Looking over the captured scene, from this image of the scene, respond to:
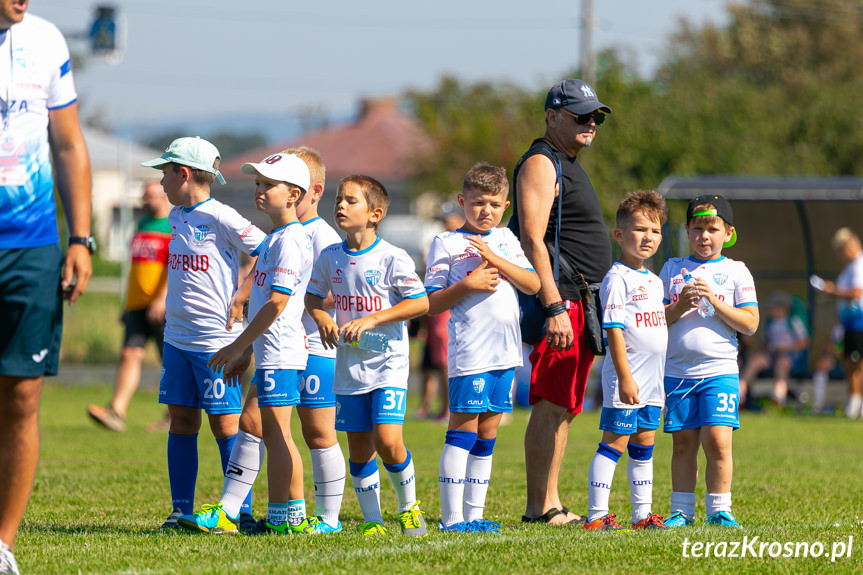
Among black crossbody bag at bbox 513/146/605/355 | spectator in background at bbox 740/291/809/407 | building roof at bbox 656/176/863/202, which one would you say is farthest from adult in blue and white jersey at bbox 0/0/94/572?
spectator in background at bbox 740/291/809/407

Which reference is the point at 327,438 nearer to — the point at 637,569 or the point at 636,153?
the point at 637,569

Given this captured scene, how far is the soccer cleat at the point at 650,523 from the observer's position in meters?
6.05

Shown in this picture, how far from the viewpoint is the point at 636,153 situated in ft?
114

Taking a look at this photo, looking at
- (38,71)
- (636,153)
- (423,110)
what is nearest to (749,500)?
(38,71)

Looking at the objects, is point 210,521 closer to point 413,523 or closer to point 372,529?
point 372,529

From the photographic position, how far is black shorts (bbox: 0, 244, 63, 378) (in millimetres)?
4516

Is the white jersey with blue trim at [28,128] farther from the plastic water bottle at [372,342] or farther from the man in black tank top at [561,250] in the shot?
the man in black tank top at [561,250]

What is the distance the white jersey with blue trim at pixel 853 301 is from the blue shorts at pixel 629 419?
9.82 metres

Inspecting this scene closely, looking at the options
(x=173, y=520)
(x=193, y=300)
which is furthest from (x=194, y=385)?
(x=173, y=520)

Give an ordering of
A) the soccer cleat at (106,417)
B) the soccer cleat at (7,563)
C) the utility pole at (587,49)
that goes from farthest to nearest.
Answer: the utility pole at (587,49) < the soccer cleat at (106,417) < the soccer cleat at (7,563)

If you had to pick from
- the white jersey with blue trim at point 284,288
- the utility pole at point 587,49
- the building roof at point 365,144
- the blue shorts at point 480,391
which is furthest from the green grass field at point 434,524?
the building roof at point 365,144

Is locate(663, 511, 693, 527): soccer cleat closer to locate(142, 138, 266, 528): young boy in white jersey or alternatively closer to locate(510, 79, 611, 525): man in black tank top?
locate(510, 79, 611, 525): man in black tank top

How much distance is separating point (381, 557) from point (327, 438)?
124 centimetres

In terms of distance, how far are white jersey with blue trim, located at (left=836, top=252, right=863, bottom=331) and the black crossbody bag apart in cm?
957
